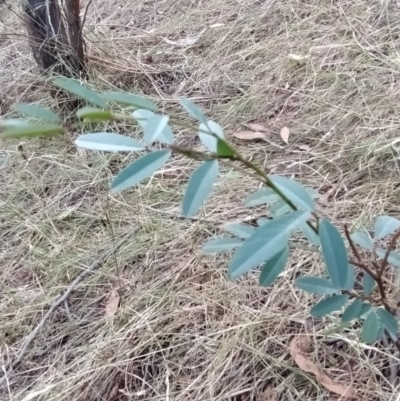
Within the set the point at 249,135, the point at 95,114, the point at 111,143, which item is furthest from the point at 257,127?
the point at 95,114

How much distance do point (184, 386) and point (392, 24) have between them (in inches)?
60.4

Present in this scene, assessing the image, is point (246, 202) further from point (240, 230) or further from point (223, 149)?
point (223, 149)

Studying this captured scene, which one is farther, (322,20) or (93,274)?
(322,20)

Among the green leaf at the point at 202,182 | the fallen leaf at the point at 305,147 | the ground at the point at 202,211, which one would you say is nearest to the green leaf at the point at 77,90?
the green leaf at the point at 202,182

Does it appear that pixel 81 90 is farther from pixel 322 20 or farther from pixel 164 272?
pixel 322 20

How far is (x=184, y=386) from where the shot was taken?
100 centimetres

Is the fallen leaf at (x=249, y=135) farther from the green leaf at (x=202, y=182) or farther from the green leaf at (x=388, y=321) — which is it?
the green leaf at (x=202, y=182)

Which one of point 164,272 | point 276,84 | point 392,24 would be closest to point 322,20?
point 392,24

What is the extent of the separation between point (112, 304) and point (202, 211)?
0.33 metres

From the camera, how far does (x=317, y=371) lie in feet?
3.10

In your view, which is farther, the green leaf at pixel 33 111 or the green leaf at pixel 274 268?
the green leaf at pixel 274 268

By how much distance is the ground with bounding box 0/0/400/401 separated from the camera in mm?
1016

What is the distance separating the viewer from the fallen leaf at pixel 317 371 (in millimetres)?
910

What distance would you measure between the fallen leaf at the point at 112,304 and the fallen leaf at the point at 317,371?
39cm
